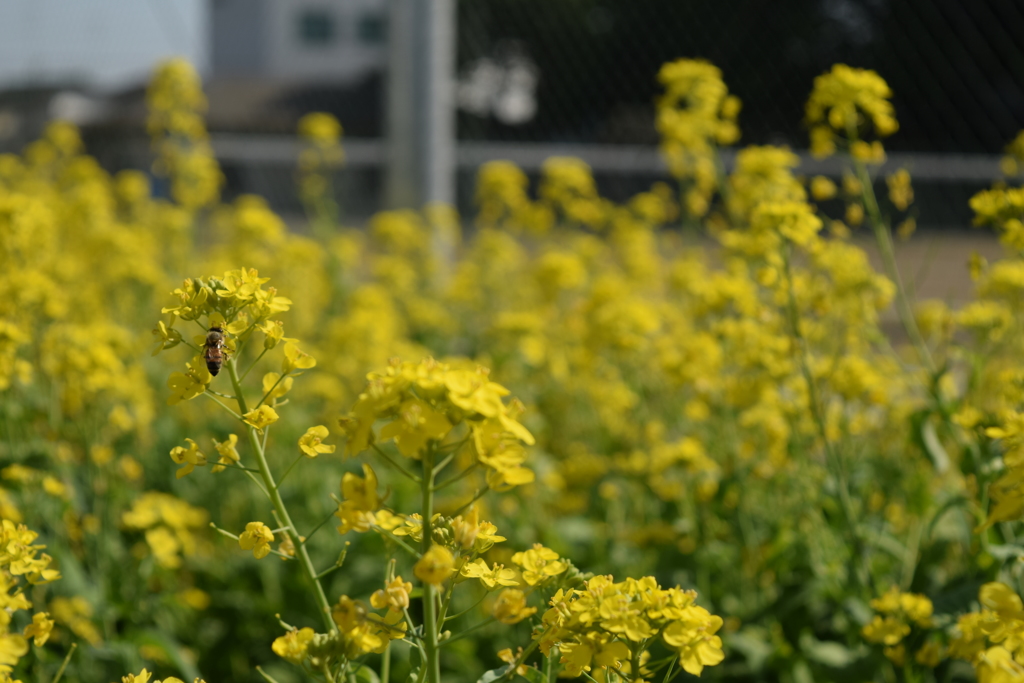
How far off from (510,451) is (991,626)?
66 cm

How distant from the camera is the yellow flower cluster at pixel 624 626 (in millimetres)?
989

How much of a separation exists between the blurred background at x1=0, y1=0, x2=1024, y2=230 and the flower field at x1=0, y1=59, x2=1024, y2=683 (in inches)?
62.2

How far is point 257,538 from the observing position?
1058mm

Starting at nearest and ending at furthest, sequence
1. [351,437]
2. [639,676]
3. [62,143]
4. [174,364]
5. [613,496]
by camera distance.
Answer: [351,437], [639,676], [613,496], [174,364], [62,143]

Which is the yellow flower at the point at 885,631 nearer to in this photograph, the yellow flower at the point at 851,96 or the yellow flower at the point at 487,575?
the yellow flower at the point at 487,575

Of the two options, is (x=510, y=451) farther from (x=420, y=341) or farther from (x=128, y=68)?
(x=128, y=68)

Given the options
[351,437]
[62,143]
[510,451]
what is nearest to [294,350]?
[351,437]

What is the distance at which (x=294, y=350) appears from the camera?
114 cm

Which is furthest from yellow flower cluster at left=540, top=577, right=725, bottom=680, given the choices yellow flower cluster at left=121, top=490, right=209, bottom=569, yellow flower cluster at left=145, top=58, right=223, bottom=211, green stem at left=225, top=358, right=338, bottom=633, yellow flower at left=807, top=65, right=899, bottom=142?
yellow flower cluster at left=145, top=58, right=223, bottom=211

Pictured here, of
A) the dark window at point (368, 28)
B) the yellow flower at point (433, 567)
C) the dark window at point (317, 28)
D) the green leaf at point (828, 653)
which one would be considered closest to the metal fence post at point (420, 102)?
the green leaf at point (828, 653)

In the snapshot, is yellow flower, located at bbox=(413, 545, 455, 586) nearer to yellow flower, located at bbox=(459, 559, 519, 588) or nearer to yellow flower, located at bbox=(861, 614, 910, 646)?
yellow flower, located at bbox=(459, 559, 519, 588)

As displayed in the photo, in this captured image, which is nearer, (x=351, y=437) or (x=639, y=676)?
(x=351, y=437)

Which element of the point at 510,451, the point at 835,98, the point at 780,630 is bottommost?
the point at 780,630

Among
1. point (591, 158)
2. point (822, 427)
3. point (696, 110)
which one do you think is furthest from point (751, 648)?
point (591, 158)
